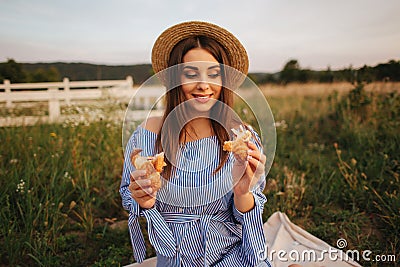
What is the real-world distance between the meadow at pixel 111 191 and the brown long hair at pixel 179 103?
840mm

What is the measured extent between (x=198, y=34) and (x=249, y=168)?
64 cm

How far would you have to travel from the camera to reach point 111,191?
2641 mm

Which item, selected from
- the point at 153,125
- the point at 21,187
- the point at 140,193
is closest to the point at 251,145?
the point at 140,193

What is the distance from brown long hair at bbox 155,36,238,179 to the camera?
1473mm

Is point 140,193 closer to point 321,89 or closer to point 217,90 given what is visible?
point 217,90

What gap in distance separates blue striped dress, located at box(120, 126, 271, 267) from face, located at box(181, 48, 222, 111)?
0.71 feet

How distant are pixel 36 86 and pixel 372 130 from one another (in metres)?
3.80

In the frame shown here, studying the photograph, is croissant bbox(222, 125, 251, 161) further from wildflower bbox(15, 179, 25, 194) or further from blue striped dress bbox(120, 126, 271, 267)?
wildflower bbox(15, 179, 25, 194)

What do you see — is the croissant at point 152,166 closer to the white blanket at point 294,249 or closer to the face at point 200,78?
the face at point 200,78

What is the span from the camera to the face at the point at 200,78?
1.40 metres

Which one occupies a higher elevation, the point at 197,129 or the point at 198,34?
the point at 198,34

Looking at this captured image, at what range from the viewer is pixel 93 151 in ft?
10.1

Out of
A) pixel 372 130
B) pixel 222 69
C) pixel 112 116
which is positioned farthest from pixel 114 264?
pixel 372 130

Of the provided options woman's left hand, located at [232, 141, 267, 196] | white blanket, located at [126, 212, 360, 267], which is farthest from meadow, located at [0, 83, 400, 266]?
woman's left hand, located at [232, 141, 267, 196]
